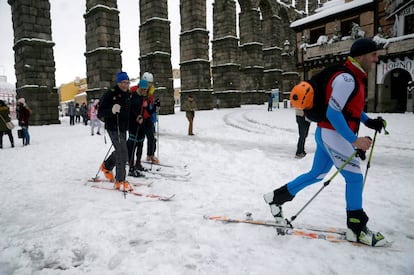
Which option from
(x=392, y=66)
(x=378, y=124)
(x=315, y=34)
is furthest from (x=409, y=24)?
(x=378, y=124)

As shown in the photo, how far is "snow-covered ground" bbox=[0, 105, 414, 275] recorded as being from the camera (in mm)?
2162

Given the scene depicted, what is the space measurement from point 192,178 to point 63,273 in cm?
291

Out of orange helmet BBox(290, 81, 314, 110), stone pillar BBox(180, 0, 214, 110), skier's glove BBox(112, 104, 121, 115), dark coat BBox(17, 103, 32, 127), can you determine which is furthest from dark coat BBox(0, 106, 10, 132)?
stone pillar BBox(180, 0, 214, 110)

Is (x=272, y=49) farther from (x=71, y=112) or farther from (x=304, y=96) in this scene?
(x=304, y=96)

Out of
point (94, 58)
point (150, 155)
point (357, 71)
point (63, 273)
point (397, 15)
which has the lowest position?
point (63, 273)

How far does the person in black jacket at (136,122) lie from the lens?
15.8 feet

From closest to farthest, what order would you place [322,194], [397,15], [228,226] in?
[228,226], [322,194], [397,15]

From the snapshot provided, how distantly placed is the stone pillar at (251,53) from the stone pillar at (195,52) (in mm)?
8422

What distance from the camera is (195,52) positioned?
73.3 ft

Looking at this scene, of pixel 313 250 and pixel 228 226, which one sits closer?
pixel 313 250

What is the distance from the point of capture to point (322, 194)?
3.90 meters

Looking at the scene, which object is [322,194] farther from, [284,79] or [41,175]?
[284,79]

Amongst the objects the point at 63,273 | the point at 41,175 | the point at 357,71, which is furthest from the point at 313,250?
the point at 41,175

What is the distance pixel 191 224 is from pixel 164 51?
1978 cm
